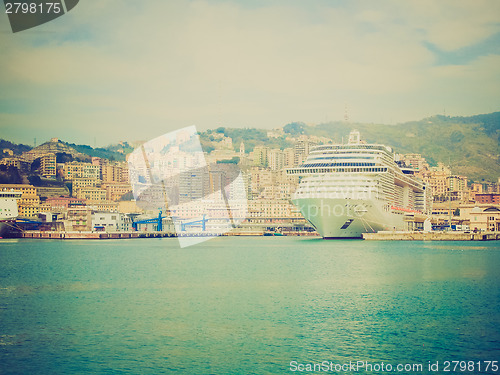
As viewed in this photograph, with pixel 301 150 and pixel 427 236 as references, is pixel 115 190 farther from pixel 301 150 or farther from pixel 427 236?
pixel 427 236

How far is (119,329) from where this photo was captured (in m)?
12.7

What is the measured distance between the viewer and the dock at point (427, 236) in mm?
42344

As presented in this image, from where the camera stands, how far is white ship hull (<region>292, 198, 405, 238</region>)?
37906 mm

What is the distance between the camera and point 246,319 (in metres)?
13.6

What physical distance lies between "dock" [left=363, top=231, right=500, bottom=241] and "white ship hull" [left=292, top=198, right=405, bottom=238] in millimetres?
574

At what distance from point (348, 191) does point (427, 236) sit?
13675 millimetres

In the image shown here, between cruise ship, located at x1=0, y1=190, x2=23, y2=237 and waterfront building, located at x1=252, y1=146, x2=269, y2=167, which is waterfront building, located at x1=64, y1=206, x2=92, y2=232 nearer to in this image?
cruise ship, located at x1=0, y1=190, x2=23, y2=237

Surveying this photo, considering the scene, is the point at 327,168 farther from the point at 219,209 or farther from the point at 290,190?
the point at 290,190

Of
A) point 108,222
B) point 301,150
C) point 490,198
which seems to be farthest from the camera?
point 301,150

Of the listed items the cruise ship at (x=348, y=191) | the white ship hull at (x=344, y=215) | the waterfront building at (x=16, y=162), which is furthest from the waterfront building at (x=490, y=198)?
the waterfront building at (x=16, y=162)

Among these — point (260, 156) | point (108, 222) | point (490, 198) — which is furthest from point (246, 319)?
point (260, 156)

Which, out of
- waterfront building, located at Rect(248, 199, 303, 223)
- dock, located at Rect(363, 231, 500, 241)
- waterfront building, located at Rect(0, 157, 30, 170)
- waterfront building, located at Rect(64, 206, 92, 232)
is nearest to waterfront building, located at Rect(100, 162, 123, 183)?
waterfront building, located at Rect(0, 157, 30, 170)

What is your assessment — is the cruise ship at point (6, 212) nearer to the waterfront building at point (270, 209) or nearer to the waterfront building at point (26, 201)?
the waterfront building at point (26, 201)

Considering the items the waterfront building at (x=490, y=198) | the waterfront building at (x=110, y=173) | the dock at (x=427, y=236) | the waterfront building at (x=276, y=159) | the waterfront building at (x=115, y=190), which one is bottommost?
the dock at (x=427, y=236)
